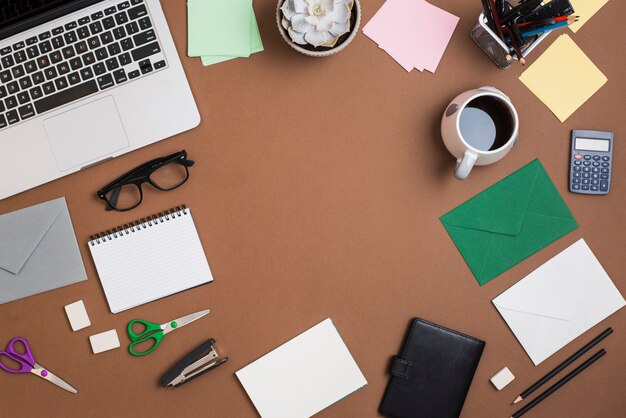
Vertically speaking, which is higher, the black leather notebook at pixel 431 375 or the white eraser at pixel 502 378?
the black leather notebook at pixel 431 375

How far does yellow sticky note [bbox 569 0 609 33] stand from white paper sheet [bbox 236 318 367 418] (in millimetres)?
671

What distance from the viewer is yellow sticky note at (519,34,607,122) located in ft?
3.07

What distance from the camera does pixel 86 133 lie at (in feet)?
2.97

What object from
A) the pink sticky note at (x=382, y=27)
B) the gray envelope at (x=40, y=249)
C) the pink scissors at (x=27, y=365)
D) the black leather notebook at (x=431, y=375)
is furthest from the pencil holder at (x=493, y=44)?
the pink scissors at (x=27, y=365)

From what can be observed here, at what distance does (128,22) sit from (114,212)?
31 centimetres

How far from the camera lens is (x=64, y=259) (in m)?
0.92

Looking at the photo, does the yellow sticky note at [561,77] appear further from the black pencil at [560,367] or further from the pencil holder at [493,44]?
the black pencil at [560,367]

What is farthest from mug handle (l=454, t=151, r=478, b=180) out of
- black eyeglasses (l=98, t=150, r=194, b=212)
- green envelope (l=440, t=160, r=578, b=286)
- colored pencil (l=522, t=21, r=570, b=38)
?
black eyeglasses (l=98, t=150, r=194, b=212)

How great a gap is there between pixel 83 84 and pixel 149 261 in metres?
0.31

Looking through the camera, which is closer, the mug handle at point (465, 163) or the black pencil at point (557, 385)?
the mug handle at point (465, 163)

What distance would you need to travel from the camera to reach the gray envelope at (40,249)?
92 cm

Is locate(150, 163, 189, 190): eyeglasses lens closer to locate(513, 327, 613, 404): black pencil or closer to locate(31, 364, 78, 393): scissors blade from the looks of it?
locate(31, 364, 78, 393): scissors blade

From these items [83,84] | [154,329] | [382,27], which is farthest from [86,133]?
[382,27]

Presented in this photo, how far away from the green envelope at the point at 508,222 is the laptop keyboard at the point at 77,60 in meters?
0.57
